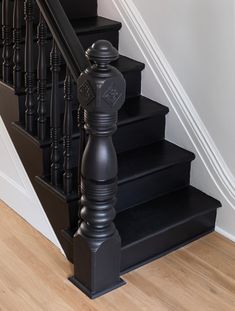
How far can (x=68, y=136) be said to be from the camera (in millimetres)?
2777

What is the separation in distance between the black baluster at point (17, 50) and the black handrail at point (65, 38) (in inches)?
12.3

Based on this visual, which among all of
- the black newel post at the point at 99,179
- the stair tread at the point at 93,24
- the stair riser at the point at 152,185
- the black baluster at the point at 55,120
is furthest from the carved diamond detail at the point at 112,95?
the stair tread at the point at 93,24

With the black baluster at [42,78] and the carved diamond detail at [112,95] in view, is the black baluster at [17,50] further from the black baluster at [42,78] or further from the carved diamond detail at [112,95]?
the carved diamond detail at [112,95]

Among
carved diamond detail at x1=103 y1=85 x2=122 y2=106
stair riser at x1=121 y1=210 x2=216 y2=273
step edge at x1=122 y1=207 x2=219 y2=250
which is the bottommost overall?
stair riser at x1=121 y1=210 x2=216 y2=273

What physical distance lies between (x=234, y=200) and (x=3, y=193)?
1.33 metres

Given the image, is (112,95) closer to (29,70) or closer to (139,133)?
(29,70)

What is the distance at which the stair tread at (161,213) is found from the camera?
2967 mm

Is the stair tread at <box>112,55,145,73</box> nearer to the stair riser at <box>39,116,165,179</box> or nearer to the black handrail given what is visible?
the stair riser at <box>39,116,165,179</box>

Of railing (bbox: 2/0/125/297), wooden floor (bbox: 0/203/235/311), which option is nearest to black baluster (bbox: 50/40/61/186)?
railing (bbox: 2/0/125/297)

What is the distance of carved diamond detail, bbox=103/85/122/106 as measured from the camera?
95.0 inches

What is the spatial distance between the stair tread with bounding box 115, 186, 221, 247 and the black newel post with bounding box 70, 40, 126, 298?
0.19m

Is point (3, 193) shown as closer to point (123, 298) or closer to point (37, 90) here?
point (37, 90)

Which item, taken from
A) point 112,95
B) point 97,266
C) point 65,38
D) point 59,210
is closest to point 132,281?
point 97,266

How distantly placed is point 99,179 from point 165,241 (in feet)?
2.33
